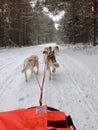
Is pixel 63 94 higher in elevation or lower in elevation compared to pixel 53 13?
lower

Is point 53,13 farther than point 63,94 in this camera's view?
Yes

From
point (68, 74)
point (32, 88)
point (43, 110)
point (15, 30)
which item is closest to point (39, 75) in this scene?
point (68, 74)

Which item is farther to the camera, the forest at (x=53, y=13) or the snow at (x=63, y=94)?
the forest at (x=53, y=13)

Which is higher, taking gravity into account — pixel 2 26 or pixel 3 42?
pixel 2 26

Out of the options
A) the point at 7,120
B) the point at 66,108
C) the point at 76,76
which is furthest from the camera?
the point at 76,76

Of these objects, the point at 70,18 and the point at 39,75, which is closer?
the point at 39,75

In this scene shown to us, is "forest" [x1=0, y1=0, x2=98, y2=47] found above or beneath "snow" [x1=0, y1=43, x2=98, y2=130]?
above

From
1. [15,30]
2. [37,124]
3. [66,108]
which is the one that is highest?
[15,30]

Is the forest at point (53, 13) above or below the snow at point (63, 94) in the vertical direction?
above

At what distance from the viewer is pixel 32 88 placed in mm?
6824

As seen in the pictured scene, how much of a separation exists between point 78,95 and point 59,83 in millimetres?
1547

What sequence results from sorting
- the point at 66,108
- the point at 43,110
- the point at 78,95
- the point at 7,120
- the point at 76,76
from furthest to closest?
the point at 76,76, the point at 78,95, the point at 66,108, the point at 43,110, the point at 7,120

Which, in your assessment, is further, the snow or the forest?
the forest

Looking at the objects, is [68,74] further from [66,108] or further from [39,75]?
[66,108]
